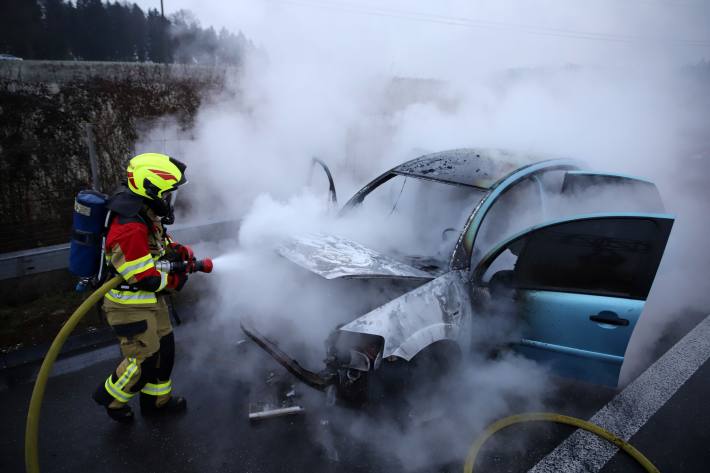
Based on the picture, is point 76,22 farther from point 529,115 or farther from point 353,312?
point 353,312

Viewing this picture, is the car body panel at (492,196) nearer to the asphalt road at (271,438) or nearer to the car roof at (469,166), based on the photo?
the car roof at (469,166)

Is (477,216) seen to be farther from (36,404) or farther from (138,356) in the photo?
(36,404)

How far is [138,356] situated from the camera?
282 centimetres

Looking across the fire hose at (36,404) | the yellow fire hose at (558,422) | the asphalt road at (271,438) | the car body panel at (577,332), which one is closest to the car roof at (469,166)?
the car body panel at (577,332)

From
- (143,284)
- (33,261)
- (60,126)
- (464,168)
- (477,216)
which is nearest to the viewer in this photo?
(143,284)

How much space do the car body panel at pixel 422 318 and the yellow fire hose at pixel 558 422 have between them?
616 millimetres

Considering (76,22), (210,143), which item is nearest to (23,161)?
(210,143)

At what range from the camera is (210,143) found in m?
6.96

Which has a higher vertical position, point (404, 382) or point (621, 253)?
point (621, 253)

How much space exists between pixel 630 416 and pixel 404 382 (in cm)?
181

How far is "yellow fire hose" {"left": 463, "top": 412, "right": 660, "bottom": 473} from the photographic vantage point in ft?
8.48

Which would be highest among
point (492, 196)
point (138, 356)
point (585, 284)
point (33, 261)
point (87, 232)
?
point (492, 196)

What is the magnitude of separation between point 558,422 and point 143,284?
2.94 metres

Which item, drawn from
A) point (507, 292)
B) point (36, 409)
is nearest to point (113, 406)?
point (36, 409)
